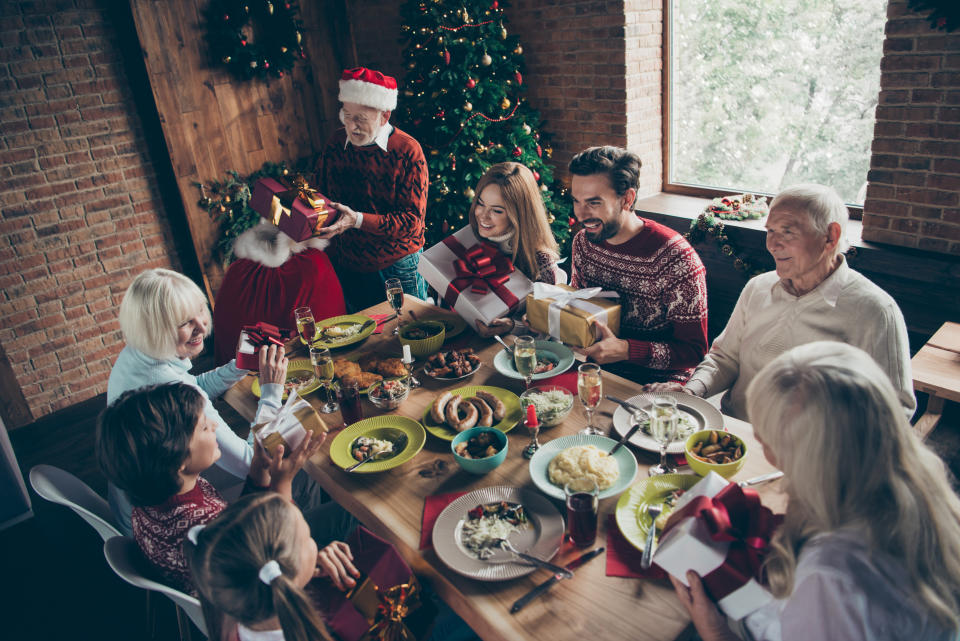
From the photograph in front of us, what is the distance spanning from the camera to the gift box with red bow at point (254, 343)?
86.2 inches

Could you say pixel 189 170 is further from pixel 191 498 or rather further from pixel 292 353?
pixel 191 498

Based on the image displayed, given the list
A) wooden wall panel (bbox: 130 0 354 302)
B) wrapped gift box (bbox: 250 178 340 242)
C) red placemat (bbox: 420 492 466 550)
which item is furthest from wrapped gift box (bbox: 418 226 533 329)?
wooden wall panel (bbox: 130 0 354 302)

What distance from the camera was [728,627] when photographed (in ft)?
3.90

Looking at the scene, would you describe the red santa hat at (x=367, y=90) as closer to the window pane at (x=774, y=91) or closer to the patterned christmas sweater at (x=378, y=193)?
the patterned christmas sweater at (x=378, y=193)

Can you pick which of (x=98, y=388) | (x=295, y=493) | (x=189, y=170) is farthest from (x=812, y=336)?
(x=98, y=388)

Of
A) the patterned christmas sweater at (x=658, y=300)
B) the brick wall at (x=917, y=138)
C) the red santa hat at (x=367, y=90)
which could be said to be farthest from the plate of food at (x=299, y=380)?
the brick wall at (x=917, y=138)

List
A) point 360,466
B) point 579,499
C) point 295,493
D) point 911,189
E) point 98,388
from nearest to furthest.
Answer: point 579,499 < point 360,466 < point 295,493 < point 911,189 < point 98,388

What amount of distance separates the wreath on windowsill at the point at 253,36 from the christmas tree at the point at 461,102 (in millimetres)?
942

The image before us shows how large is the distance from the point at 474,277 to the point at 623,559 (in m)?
1.40

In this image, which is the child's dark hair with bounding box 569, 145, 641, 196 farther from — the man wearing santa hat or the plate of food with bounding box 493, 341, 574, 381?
the man wearing santa hat

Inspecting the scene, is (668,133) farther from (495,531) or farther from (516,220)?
(495,531)

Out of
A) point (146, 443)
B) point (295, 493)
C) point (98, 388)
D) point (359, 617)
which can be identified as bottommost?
point (98, 388)

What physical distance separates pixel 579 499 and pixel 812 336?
111 centimetres

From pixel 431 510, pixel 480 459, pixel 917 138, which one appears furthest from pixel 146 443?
pixel 917 138
